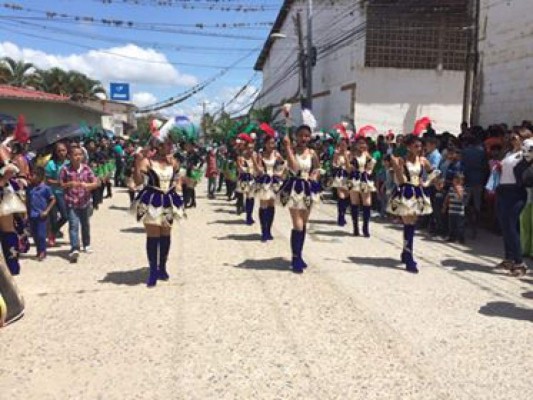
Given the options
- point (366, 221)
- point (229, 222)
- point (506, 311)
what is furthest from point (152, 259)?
point (229, 222)

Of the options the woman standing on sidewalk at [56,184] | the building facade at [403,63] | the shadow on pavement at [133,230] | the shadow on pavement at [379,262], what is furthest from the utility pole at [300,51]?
the shadow on pavement at [379,262]

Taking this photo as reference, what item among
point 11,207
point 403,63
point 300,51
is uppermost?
point 300,51

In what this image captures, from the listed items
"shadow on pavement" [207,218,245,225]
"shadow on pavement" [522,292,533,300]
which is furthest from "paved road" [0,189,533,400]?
"shadow on pavement" [207,218,245,225]

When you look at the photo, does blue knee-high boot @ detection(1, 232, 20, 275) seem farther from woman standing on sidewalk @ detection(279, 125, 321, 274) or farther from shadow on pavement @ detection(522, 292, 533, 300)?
shadow on pavement @ detection(522, 292, 533, 300)

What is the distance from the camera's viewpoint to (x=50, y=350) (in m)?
4.62

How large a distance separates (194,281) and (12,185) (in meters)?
2.41

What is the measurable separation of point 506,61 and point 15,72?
1407 inches

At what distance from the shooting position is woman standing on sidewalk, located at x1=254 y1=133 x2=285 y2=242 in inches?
384

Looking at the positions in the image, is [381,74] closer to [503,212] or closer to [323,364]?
[503,212]

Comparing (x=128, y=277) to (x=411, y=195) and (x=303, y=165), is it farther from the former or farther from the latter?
(x=411, y=195)

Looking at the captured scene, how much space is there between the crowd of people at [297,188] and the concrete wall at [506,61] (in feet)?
7.91

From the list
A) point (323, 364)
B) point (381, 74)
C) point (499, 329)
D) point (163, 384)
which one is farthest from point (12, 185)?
point (381, 74)

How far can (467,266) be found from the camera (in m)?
7.88

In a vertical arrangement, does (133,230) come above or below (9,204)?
below
